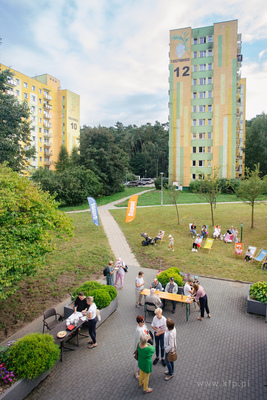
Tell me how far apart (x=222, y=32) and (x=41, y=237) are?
1812 inches

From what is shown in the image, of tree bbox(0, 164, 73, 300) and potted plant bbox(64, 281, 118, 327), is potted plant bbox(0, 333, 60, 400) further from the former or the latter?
potted plant bbox(64, 281, 118, 327)

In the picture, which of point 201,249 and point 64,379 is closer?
point 64,379

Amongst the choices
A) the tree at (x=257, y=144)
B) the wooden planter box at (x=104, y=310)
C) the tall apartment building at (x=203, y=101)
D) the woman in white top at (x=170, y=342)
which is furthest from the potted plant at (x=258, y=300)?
the tree at (x=257, y=144)

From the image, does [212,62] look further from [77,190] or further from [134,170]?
[134,170]

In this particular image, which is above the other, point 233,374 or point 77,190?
point 77,190

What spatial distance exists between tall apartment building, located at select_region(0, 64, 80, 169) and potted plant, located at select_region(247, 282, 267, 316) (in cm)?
5316

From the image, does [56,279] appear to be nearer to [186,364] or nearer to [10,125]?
[186,364]

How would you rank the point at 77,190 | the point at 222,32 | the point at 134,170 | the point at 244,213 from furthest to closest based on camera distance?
the point at 134,170 < the point at 222,32 < the point at 77,190 < the point at 244,213

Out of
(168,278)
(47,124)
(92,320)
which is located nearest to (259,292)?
(168,278)

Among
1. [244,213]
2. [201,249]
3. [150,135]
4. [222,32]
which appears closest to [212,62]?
[222,32]

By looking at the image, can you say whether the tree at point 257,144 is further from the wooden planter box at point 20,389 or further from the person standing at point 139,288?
the wooden planter box at point 20,389

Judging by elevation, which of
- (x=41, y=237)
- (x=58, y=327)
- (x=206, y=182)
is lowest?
(x=58, y=327)

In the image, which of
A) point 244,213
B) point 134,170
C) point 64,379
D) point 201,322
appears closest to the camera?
point 64,379

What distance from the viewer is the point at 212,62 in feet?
136
